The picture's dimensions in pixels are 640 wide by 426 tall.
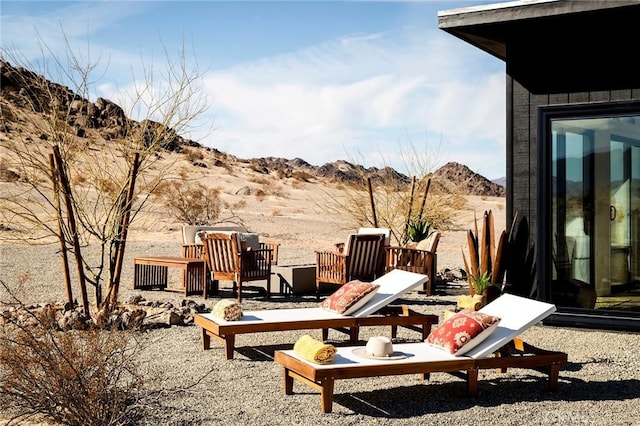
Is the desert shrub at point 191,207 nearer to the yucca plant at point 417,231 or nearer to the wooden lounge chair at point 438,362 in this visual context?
the yucca plant at point 417,231

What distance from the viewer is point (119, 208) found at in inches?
342

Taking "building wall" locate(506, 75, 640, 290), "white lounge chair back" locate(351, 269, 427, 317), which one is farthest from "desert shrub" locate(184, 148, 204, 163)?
"building wall" locate(506, 75, 640, 290)

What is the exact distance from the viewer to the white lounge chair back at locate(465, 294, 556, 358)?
5570 mm

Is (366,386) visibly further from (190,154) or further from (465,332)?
(190,154)

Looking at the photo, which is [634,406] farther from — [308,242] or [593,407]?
[308,242]

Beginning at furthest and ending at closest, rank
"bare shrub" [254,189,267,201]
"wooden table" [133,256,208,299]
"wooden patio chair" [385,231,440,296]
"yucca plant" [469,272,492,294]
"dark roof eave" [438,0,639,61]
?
"bare shrub" [254,189,267,201] < "wooden patio chair" [385,231,440,296] < "wooden table" [133,256,208,299] < "yucca plant" [469,272,492,294] < "dark roof eave" [438,0,639,61]

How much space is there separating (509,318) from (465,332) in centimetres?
61

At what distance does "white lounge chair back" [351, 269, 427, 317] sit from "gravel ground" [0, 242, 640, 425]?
0.71 metres

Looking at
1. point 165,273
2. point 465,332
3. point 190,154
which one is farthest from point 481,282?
point 165,273

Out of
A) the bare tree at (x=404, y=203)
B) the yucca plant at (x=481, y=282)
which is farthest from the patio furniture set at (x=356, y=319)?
the bare tree at (x=404, y=203)

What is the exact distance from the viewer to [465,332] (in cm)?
554

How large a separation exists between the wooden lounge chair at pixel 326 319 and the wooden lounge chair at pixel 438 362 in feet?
3.55

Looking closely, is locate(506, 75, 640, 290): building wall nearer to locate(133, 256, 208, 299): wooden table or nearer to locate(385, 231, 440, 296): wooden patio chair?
locate(385, 231, 440, 296): wooden patio chair

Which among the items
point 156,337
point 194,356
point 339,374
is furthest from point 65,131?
point 339,374
